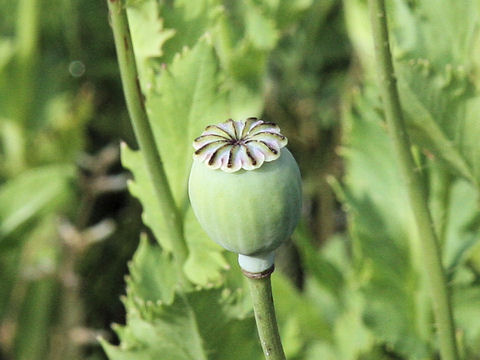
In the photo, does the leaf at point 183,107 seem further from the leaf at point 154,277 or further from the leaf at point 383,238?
the leaf at point 383,238

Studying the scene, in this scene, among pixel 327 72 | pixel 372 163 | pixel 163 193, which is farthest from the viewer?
pixel 327 72

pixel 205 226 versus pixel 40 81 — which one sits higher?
pixel 40 81

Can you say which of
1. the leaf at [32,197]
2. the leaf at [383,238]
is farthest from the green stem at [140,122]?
the leaf at [32,197]

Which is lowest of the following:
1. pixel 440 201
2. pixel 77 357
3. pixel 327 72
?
pixel 77 357

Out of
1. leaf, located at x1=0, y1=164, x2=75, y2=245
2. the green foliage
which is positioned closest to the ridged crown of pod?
the green foliage

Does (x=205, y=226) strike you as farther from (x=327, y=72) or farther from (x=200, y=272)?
(x=327, y=72)

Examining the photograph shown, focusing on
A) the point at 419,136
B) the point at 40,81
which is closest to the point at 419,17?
the point at 419,136

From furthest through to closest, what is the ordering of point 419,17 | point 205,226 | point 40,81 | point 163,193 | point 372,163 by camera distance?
point 40,81
point 372,163
point 419,17
point 163,193
point 205,226
